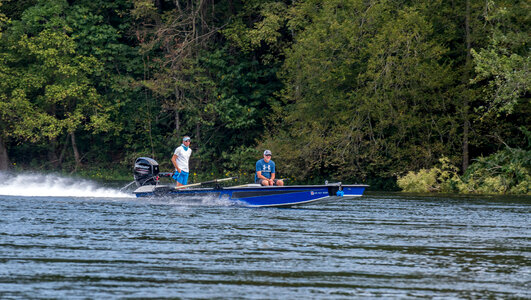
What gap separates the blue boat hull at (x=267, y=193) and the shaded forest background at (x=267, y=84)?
12281mm

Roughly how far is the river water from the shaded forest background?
1307 centimetres

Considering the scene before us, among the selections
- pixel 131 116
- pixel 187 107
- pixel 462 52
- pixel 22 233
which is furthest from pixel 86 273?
pixel 131 116

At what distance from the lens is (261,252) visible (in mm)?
13742

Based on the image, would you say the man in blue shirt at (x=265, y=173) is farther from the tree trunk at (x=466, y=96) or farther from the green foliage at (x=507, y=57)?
the tree trunk at (x=466, y=96)

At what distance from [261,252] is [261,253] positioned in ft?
0.41

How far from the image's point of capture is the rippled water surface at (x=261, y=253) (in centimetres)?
1055

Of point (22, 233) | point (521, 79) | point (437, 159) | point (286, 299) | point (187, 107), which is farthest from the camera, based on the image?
point (187, 107)

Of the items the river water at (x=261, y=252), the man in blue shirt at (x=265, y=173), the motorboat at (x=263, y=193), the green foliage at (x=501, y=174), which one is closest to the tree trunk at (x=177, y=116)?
the green foliage at (x=501, y=174)

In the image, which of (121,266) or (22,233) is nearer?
(121,266)

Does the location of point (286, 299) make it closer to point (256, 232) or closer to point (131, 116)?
point (256, 232)

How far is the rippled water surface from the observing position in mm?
10555

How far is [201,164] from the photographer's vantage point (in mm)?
47219

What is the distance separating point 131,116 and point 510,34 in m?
24.9

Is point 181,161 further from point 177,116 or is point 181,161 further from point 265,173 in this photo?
point 177,116
